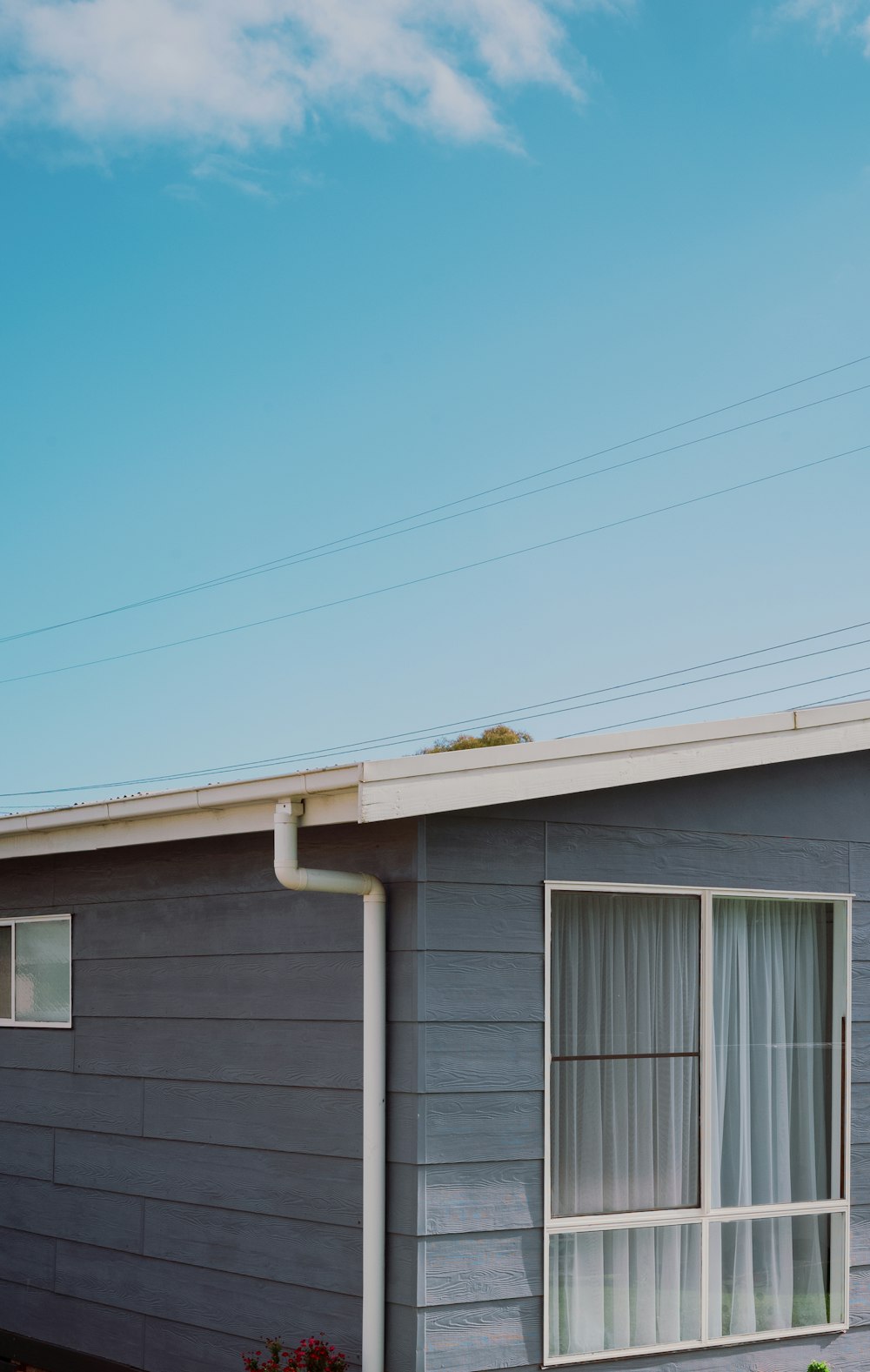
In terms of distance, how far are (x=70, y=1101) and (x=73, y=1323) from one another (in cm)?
91

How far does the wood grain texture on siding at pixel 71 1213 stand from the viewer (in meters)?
5.74

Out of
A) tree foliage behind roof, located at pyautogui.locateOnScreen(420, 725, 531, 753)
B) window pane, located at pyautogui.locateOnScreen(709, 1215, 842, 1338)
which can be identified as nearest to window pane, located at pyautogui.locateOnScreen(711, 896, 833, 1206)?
window pane, located at pyautogui.locateOnScreen(709, 1215, 842, 1338)

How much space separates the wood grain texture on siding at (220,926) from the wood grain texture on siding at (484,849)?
37cm

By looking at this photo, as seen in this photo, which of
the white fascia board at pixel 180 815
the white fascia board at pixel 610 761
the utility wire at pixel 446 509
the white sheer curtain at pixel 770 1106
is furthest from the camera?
the utility wire at pixel 446 509

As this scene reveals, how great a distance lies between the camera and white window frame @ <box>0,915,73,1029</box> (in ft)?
20.3

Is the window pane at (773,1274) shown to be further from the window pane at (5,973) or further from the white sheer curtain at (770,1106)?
the window pane at (5,973)

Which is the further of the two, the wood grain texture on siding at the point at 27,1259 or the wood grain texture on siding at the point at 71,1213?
the wood grain texture on siding at the point at 27,1259

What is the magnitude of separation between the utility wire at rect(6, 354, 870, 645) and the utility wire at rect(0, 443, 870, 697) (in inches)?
31.7

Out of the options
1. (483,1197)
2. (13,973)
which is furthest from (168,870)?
(483,1197)

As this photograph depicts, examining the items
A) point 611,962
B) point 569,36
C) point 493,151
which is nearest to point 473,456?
point 493,151

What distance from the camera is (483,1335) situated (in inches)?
183

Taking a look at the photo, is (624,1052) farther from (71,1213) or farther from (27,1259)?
(27,1259)

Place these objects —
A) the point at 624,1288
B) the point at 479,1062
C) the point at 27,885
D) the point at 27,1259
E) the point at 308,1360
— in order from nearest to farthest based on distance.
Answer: the point at 308,1360 < the point at 479,1062 < the point at 624,1288 < the point at 27,1259 < the point at 27,885

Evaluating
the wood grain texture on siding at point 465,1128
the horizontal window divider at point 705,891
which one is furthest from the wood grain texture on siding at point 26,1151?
the horizontal window divider at point 705,891
